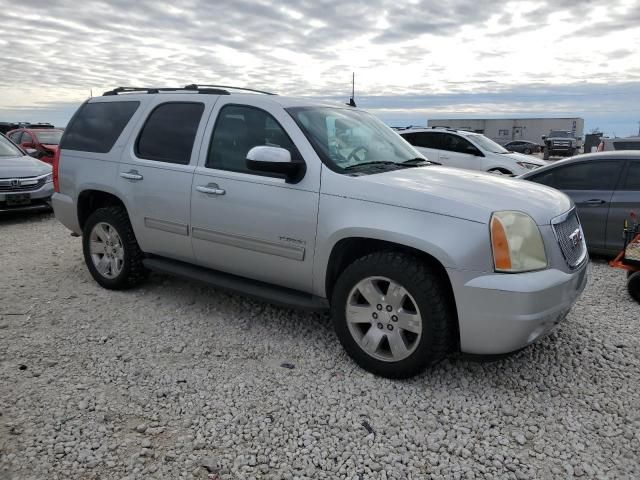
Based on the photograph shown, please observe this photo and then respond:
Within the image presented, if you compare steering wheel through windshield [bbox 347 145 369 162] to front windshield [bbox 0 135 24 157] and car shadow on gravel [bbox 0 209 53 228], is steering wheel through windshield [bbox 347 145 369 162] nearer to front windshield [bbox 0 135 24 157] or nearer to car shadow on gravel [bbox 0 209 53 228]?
car shadow on gravel [bbox 0 209 53 228]

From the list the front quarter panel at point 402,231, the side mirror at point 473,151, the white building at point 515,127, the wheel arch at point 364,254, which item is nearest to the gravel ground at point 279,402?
the wheel arch at point 364,254

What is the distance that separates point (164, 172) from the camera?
4.33 metres

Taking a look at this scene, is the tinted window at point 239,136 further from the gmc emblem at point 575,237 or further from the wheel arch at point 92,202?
the gmc emblem at point 575,237

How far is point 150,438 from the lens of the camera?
9.02 ft

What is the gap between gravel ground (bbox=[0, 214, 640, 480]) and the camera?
102 inches

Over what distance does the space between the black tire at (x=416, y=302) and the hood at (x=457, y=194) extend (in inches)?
14.5

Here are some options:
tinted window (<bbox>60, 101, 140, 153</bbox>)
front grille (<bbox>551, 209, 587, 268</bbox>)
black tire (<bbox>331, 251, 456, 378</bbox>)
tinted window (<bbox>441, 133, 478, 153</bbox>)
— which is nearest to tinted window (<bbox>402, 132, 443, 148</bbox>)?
tinted window (<bbox>441, 133, 478, 153</bbox>)

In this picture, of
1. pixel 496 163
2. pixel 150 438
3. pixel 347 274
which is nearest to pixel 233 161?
pixel 347 274

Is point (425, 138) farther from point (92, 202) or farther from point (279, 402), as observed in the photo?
point (279, 402)

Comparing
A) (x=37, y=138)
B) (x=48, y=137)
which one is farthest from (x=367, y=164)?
(x=48, y=137)

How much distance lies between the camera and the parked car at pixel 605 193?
6.19 metres

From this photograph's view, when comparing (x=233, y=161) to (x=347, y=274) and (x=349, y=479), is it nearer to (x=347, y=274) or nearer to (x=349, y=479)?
(x=347, y=274)

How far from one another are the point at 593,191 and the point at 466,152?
5.05 metres

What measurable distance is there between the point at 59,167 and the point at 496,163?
8661 mm
